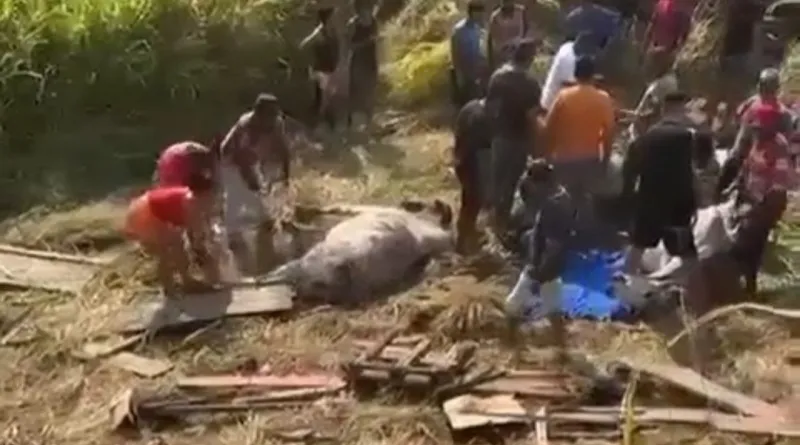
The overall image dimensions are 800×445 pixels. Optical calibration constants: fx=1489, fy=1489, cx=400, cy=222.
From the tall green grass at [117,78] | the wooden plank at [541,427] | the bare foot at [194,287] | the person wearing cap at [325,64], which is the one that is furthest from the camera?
the person wearing cap at [325,64]

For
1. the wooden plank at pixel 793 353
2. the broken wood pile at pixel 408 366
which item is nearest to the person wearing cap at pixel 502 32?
the broken wood pile at pixel 408 366

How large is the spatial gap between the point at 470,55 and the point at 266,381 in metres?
4.00

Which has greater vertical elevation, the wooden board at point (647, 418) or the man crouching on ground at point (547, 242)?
the man crouching on ground at point (547, 242)

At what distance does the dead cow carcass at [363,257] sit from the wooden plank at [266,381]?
2.99ft

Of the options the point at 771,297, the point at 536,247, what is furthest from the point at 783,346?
the point at 536,247

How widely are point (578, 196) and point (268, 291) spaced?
195cm

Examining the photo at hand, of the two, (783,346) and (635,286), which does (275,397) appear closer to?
(635,286)

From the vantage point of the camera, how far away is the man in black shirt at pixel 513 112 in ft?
29.9

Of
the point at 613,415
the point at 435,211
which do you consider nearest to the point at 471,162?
the point at 435,211

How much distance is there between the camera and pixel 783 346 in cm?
825

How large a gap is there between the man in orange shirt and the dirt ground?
765 millimetres

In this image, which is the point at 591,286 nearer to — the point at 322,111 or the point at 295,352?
the point at 295,352

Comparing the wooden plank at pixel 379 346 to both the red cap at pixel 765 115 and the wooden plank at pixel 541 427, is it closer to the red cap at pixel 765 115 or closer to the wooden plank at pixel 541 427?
the wooden plank at pixel 541 427

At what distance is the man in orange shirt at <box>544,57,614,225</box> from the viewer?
29.5 feet
